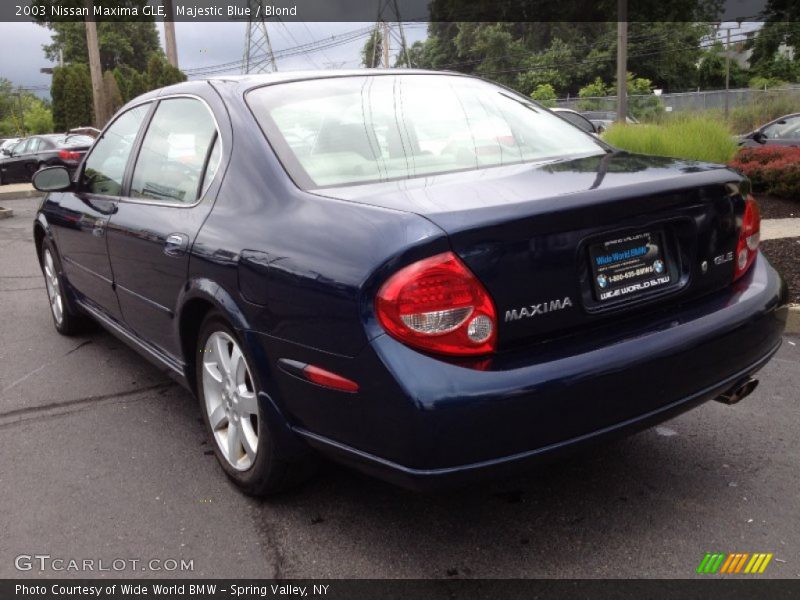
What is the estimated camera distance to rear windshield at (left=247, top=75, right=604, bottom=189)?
9.91ft

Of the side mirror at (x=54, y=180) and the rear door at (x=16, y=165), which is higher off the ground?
the side mirror at (x=54, y=180)

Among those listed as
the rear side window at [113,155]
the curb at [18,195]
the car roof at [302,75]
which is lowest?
the curb at [18,195]

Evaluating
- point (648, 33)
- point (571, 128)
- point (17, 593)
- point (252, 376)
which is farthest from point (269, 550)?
point (648, 33)

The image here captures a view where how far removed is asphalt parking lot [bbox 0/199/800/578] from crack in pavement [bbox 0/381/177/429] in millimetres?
104

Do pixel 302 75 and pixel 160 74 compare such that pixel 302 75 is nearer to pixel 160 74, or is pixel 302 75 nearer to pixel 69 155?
pixel 69 155

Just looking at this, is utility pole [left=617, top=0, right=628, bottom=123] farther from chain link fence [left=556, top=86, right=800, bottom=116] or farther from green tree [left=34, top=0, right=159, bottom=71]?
green tree [left=34, top=0, right=159, bottom=71]

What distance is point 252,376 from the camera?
283 centimetres

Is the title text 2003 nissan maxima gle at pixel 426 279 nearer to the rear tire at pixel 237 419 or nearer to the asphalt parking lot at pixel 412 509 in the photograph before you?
the rear tire at pixel 237 419

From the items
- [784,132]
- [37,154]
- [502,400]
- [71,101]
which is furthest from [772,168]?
[71,101]

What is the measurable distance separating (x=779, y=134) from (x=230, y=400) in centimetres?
1497

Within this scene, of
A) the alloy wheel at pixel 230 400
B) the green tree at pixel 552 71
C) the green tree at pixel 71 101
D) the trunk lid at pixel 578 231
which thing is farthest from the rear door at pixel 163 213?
the green tree at pixel 552 71

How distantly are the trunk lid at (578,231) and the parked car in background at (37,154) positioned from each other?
17.8 meters

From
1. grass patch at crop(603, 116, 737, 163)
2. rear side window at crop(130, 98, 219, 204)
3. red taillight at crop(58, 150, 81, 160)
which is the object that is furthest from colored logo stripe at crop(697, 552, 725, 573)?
red taillight at crop(58, 150, 81, 160)

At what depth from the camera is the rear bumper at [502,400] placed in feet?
7.34
